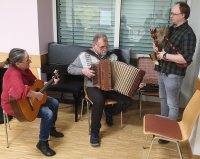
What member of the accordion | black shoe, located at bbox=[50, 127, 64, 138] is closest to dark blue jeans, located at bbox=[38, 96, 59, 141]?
black shoe, located at bbox=[50, 127, 64, 138]

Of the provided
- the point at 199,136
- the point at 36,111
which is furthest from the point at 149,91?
the point at 36,111

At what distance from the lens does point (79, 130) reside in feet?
8.77

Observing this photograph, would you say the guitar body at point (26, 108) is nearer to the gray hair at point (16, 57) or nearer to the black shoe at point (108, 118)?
the gray hair at point (16, 57)

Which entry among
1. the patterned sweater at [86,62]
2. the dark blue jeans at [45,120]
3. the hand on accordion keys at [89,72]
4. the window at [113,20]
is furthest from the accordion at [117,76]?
the window at [113,20]

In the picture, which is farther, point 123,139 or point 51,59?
point 51,59

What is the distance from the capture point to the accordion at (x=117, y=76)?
226 cm

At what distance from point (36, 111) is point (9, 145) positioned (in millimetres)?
546

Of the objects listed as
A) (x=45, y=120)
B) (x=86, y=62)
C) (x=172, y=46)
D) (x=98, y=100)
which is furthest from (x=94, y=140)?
(x=172, y=46)

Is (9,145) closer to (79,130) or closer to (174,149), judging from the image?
(79,130)

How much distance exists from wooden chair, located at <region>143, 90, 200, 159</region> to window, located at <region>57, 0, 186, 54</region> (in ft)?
5.16

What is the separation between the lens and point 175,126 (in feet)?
6.56

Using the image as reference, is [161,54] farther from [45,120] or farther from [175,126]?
[45,120]

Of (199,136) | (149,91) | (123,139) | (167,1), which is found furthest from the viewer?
(167,1)

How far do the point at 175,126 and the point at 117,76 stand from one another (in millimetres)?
729
